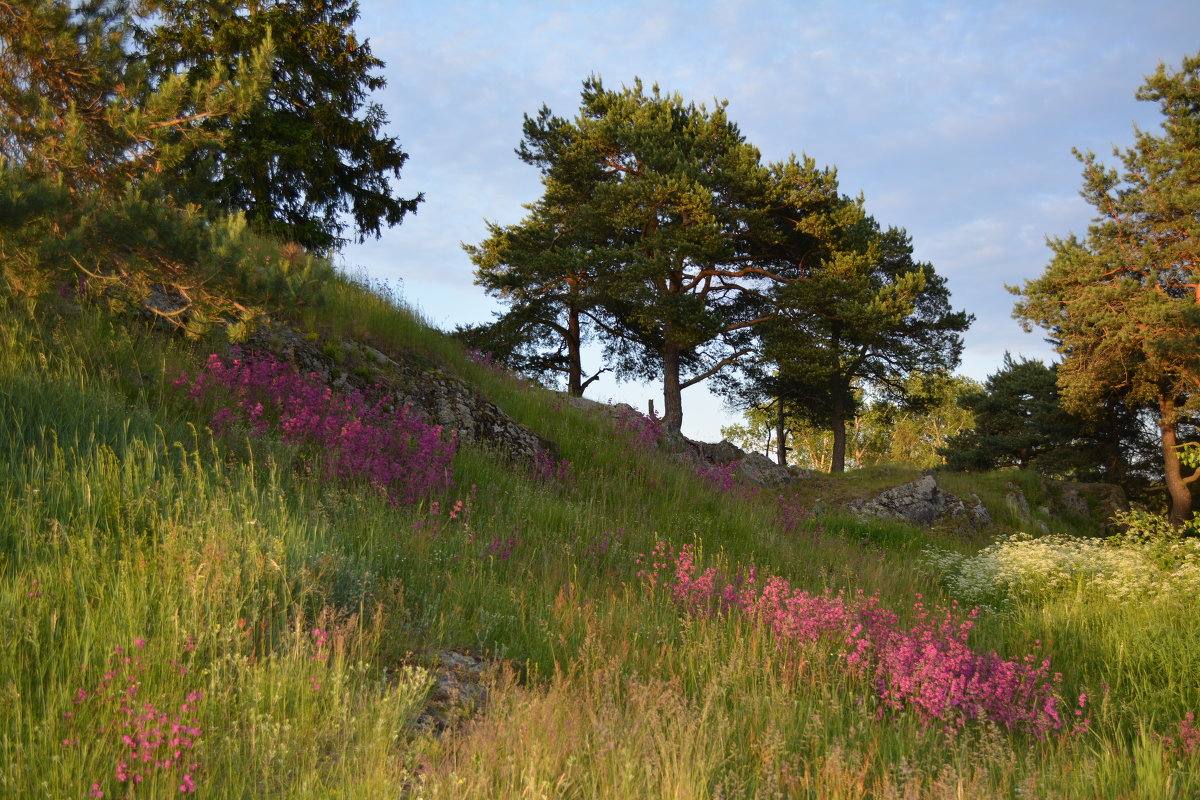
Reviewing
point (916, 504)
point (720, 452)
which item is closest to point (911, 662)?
point (720, 452)

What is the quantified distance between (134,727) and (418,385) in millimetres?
7097

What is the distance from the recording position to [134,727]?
2520mm

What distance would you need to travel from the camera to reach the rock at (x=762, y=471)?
15.9 meters

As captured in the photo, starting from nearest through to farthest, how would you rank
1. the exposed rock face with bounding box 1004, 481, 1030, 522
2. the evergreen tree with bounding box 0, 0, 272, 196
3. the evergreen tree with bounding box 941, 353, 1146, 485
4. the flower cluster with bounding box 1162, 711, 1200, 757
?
the flower cluster with bounding box 1162, 711, 1200, 757 → the evergreen tree with bounding box 0, 0, 272, 196 → the exposed rock face with bounding box 1004, 481, 1030, 522 → the evergreen tree with bounding box 941, 353, 1146, 485

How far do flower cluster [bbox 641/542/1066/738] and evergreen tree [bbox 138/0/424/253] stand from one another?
1366cm

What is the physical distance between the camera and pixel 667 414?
861 inches

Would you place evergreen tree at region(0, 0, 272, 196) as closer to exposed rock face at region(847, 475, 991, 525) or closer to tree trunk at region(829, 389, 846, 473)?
exposed rock face at region(847, 475, 991, 525)

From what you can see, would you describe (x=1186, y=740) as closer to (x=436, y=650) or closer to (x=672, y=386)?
(x=436, y=650)

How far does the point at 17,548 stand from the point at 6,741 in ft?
5.05

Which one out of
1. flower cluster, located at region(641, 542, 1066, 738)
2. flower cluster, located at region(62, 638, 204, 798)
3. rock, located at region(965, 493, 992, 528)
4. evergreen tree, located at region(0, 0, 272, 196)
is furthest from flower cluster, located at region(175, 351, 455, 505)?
rock, located at region(965, 493, 992, 528)

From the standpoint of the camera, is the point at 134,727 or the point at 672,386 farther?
the point at 672,386

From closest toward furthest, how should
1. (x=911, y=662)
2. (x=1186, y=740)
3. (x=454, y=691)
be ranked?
→ (x=454, y=691)
(x=1186, y=740)
(x=911, y=662)

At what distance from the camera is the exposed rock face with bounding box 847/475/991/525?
15.5 m

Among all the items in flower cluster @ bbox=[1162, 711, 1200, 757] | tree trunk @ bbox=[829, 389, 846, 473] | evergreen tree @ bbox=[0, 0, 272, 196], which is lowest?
flower cluster @ bbox=[1162, 711, 1200, 757]
